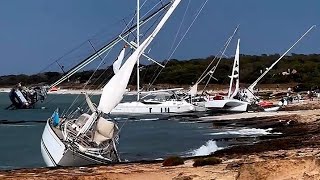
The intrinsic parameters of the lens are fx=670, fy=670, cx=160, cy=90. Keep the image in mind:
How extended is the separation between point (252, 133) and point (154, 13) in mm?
17936

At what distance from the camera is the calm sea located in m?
39.1

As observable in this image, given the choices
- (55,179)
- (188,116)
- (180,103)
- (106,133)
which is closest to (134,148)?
(106,133)

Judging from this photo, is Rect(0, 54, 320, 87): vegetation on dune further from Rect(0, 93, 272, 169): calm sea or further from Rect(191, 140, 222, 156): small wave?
Rect(191, 140, 222, 156): small wave

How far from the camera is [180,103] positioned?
86812 millimetres

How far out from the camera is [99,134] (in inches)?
1088

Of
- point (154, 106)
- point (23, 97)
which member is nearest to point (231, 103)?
point (154, 106)

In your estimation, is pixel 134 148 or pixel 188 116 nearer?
pixel 134 148

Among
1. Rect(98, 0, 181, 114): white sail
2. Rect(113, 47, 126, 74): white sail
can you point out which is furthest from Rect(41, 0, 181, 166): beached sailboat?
Rect(113, 47, 126, 74): white sail

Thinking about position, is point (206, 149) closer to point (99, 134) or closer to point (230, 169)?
point (99, 134)

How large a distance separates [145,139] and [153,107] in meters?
31.7

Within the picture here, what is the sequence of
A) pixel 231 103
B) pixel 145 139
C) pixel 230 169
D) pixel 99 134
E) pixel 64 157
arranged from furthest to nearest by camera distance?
pixel 231 103
pixel 145 139
pixel 99 134
pixel 64 157
pixel 230 169

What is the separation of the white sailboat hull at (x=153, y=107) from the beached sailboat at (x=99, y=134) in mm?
52616

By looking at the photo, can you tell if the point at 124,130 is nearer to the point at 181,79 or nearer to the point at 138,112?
the point at 138,112

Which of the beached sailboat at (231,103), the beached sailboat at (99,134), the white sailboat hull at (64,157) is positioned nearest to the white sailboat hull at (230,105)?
the beached sailboat at (231,103)
